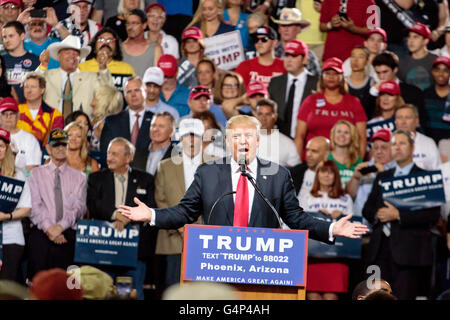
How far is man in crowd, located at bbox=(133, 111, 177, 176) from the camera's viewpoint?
831 cm

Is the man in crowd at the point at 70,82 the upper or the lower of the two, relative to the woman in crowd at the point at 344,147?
upper

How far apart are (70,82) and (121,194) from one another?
1482 millimetres

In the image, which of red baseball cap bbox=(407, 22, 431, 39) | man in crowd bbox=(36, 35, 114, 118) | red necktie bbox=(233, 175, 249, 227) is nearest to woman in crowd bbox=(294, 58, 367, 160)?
red baseball cap bbox=(407, 22, 431, 39)

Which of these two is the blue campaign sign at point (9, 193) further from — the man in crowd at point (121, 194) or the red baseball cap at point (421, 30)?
the red baseball cap at point (421, 30)

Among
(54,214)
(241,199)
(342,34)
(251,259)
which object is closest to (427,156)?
(342,34)

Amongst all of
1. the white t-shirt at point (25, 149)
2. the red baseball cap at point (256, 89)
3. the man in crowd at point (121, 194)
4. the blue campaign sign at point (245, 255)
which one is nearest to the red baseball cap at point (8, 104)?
the white t-shirt at point (25, 149)

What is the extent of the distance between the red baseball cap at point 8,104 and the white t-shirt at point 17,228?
2.38 feet

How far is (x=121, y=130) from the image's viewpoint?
8445 millimetres

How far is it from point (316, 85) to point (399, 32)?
141cm

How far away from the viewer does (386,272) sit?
7.82 meters

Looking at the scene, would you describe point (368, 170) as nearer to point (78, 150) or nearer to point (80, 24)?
point (78, 150)

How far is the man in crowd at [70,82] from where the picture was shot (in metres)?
8.76
